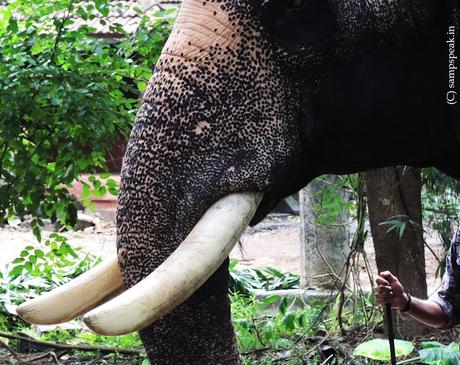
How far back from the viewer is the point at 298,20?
2.57m

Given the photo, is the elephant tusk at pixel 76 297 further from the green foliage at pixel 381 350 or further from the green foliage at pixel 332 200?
the green foliage at pixel 332 200

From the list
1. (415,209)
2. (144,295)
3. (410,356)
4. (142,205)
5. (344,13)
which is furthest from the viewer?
(415,209)

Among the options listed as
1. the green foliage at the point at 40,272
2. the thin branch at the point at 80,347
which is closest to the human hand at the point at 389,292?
the thin branch at the point at 80,347

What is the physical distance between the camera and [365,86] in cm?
265

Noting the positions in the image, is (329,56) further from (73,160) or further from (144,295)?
(73,160)

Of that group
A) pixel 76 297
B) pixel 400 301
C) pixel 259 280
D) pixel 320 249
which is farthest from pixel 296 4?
pixel 259 280

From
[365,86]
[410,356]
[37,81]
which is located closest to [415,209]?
[410,356]

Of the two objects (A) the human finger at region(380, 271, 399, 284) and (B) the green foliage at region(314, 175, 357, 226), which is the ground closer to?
(B) the green foliage at region(314, 175, 357, 226)

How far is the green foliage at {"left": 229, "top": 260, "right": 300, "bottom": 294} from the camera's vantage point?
7.96 metres

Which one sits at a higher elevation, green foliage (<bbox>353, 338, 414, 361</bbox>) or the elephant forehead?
the elephant forehead

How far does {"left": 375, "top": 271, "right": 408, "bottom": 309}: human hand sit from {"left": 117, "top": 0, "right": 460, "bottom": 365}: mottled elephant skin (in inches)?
30.2

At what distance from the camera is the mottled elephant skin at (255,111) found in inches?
95.7

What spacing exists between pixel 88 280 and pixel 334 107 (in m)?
0.81

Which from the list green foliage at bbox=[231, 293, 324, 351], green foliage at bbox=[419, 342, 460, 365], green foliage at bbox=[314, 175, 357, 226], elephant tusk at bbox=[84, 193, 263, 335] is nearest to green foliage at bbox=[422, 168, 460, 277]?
green foliage at bbox=[314, 175, 357, 226]
